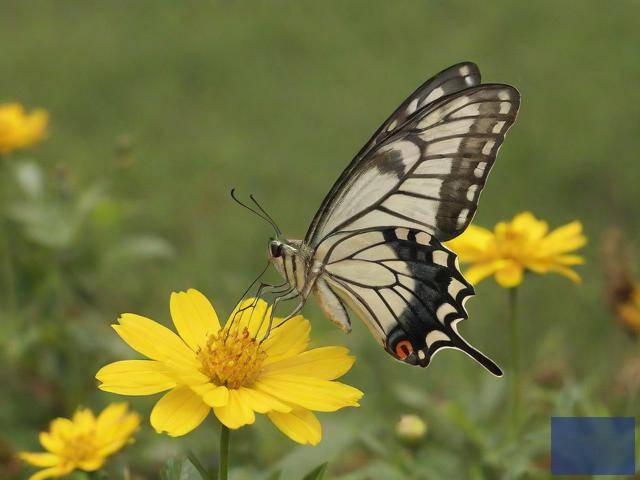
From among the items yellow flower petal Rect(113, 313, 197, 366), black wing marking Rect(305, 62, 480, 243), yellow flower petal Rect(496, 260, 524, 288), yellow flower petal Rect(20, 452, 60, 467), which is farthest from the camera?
yellow flower petal Rect(496, 260, 524, 288)

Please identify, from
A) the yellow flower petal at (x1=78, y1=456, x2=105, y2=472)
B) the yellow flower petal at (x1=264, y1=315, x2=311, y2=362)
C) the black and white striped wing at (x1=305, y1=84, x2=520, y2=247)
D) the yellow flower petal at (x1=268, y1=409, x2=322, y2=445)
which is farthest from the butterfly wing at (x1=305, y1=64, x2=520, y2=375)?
the yellow flower petal at (x1=78, y1=456, x2=105, y2=472)

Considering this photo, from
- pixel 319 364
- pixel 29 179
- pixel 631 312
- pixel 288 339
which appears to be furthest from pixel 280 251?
pixel 29 179

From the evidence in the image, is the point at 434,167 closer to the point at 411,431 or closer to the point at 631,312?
the point at 411,431

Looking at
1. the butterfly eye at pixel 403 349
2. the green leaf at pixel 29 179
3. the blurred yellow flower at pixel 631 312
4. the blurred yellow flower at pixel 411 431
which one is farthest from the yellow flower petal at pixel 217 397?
the green leaf at pixel 29 179

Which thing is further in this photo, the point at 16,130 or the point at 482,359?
the point at 16,130

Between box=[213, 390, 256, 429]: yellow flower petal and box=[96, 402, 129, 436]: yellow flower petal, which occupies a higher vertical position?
box=[96, 402, 129, 436]: yellow flower petal

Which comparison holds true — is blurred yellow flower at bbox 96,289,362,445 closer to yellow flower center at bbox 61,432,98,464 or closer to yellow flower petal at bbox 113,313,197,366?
yellow flower petal at bbox 113,313,197,366
